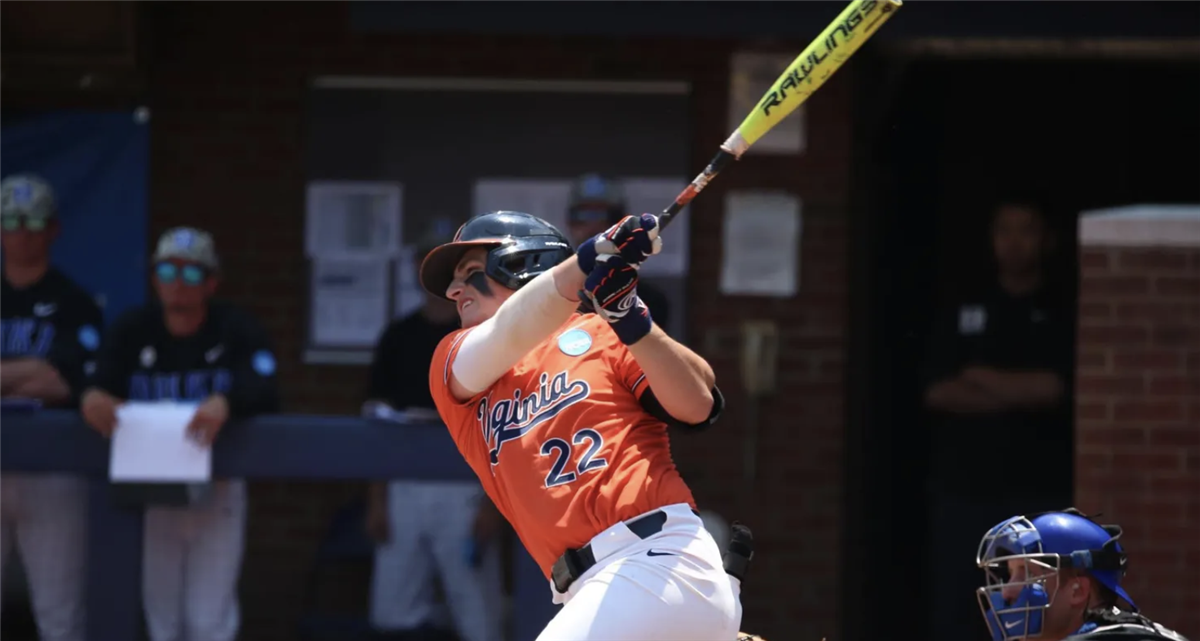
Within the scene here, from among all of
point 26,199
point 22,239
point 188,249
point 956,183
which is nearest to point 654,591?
point 188,249

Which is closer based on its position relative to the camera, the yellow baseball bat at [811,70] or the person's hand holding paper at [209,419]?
the yellow baseball bat at [811,70]

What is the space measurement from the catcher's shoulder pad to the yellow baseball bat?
1241mm

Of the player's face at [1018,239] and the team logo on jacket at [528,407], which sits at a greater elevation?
the player's face at [1018,239]

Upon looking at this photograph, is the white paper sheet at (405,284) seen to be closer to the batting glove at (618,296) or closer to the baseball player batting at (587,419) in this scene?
→ the baseball player batting at (587,419)

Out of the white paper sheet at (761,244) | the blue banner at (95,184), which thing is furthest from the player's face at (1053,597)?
the blue banner at (95,184)

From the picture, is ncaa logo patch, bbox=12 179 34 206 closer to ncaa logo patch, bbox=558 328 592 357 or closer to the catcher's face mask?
ncaa logo patch, bbox=558 328 592 357

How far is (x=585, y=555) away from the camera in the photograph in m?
3.67

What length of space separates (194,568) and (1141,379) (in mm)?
3412

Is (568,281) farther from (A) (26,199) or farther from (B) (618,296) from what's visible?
(A) (26,199)

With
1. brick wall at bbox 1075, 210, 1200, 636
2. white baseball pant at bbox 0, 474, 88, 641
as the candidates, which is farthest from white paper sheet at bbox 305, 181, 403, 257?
brick wall at bbox 1075, 210, 1200, 636

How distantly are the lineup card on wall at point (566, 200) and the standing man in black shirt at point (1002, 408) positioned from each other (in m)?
1.37

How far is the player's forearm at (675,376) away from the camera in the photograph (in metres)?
3.52

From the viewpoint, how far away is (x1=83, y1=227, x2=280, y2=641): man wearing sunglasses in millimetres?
6121

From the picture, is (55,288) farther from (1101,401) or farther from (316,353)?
(1101,401)
